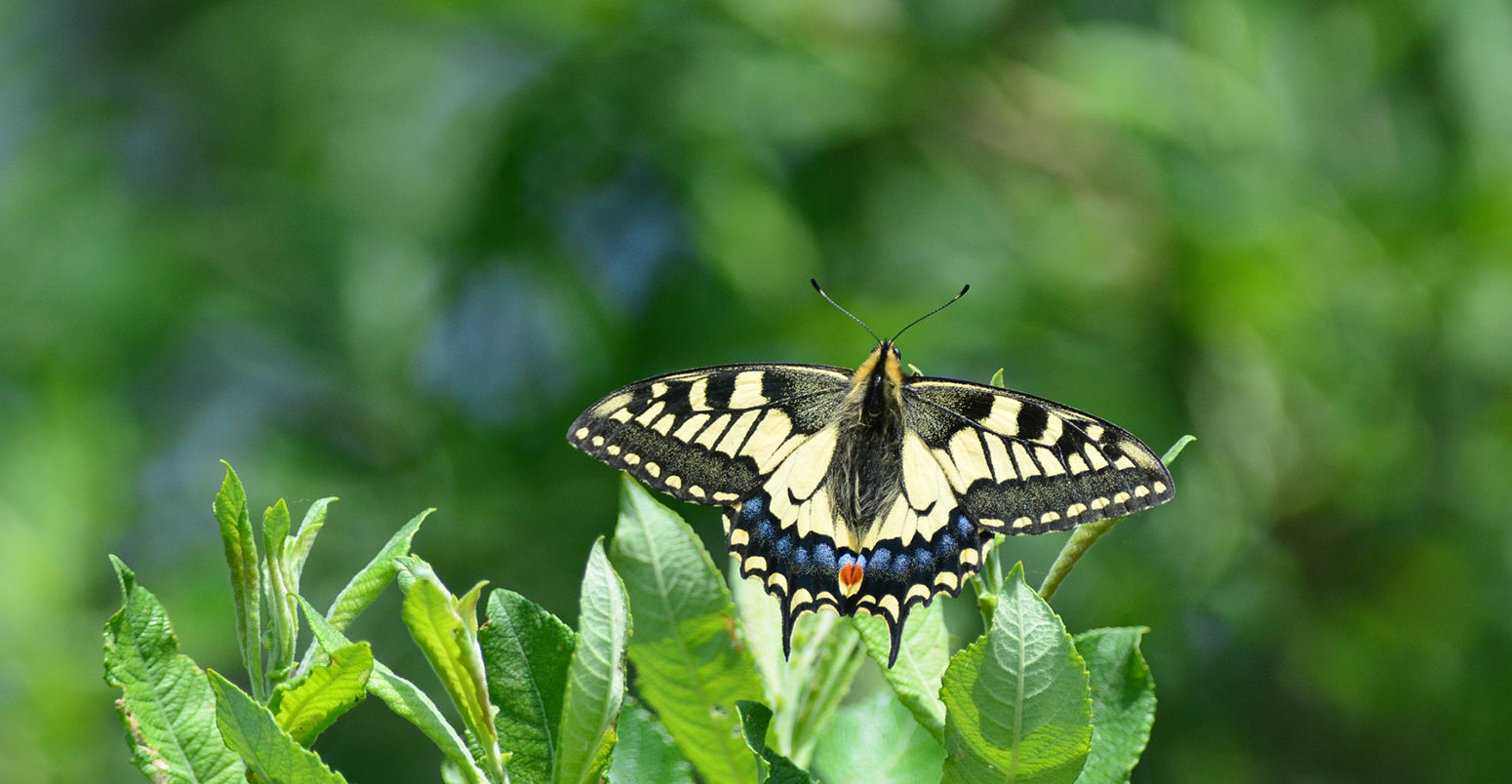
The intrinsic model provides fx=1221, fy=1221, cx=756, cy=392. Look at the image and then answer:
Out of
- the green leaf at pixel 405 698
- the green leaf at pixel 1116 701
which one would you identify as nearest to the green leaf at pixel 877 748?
the green leaf at pixel 1116 701

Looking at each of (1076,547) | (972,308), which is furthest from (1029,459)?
(972,308)

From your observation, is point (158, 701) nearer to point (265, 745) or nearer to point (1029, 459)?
point (265, 745)

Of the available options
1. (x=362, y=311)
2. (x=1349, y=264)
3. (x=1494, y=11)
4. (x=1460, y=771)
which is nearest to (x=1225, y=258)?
(x=1349, y=264)

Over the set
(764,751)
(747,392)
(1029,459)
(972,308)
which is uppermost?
(972,308)

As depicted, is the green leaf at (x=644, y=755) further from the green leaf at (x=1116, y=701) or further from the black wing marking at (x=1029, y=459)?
the black wing marking at (x=1029, y=459)

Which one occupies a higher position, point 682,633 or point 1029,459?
point 1029,459

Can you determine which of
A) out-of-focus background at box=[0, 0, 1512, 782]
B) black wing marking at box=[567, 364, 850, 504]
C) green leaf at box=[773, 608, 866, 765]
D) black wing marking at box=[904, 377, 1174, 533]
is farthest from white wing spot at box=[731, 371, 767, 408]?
out-of-focus background at box=[0, 0, 1512, 782]

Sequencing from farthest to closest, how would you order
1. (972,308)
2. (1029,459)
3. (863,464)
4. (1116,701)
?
1. (972,308)
2. (863,464)
3. (1029,459)
4. (1116,701)

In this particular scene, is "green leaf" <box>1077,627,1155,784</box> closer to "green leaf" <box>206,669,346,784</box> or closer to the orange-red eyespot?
the orange-red eyespot
